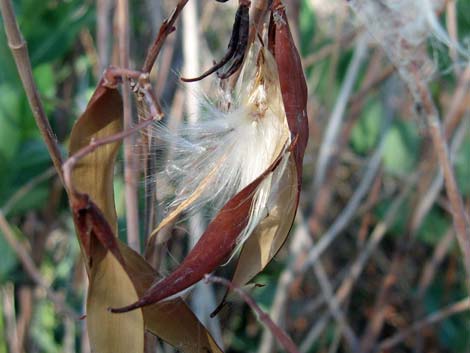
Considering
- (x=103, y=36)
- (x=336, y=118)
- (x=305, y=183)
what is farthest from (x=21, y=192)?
(x=305, y=183)

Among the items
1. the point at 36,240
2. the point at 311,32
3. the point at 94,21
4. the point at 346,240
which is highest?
the point at 94,21

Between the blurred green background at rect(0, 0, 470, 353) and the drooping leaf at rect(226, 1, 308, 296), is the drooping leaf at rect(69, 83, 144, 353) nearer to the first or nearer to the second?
the drooping leaf at rect(226, 1, 308, 296)

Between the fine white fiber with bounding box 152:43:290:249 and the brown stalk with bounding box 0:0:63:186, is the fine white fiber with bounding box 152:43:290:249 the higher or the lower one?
the lower one

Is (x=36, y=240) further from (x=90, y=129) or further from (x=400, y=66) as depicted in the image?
(x=90, y=129)

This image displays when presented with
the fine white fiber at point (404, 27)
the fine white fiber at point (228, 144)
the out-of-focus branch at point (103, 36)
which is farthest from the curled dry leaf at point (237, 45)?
Answer: the out-of-focus branch at point (103, 36)

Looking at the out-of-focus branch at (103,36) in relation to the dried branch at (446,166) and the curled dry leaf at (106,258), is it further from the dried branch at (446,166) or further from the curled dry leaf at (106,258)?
the curled dry leaf at (106,258)

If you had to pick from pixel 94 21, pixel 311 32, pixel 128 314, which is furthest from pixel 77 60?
pixel 128 314

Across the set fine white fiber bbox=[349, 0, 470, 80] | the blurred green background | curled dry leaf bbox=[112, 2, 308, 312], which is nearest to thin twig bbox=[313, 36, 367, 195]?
the blurred green background
